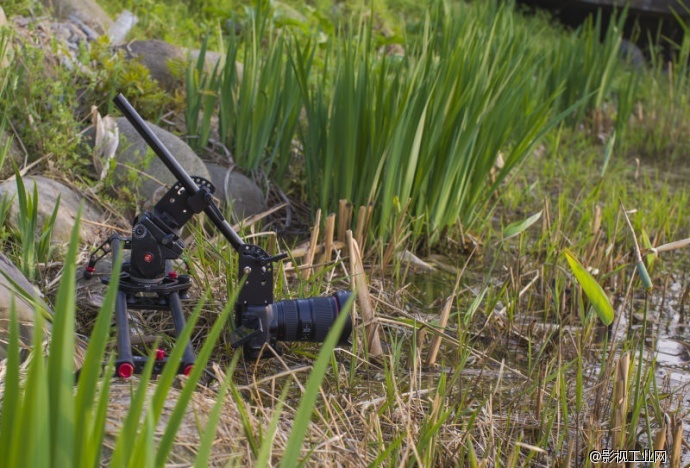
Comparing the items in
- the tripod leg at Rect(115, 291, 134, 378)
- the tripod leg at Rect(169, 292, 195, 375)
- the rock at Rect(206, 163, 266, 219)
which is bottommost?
the rock at Rect(206, 163, 266, 219)

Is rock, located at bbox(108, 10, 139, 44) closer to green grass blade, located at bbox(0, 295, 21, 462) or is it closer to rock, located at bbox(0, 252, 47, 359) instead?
rock, located at bbox(0, 252, 47, 359)

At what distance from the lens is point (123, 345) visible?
5.75 feet

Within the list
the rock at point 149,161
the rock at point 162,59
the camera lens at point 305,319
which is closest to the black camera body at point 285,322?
the camera lens at point 305,319

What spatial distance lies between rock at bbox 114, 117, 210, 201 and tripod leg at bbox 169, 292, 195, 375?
1.42 m

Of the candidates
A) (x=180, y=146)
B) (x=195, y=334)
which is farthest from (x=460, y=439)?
(x=180, y=146)

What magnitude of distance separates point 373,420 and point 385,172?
1.59 m

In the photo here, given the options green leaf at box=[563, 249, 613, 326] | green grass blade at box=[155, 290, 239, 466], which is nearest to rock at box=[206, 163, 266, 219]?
green leaf at box=[563, 249, 613, 326]

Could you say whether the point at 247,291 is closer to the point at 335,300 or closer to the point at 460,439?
the point at 335,300

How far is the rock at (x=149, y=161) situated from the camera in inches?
135

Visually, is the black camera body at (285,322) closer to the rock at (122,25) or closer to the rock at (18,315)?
the rock at (18,315)

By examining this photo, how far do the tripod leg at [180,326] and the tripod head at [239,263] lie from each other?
0.03 metres

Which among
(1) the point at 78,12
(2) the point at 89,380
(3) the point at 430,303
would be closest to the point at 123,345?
(2) the point at 89,380

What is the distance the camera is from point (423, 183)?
11.3ft

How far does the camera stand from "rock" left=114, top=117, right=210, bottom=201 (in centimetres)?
344
